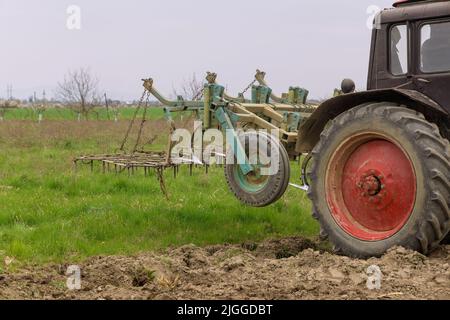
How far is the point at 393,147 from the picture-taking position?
207 inches

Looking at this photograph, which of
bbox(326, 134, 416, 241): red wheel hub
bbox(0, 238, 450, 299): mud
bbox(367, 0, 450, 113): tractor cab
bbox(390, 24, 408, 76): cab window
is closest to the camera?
bbox(0, 238, 450, 299): mud

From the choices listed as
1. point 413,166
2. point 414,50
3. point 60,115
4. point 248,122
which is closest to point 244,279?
point 413,166

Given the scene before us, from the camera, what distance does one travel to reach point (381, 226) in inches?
210

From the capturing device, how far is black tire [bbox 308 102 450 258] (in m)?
4.73

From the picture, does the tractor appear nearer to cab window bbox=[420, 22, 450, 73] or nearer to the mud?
cab window bbox=[420, 22, 450, 73]

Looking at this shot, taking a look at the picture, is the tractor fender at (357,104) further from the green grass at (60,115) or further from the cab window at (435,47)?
the green grass at (60,115)

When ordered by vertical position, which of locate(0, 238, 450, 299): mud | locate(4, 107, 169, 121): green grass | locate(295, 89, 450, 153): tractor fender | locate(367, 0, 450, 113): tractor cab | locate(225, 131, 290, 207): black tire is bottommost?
locate(0, 238, 450, 299): mud

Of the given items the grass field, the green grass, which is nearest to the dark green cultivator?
the grass field

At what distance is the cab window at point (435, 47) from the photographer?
5328 millimetres

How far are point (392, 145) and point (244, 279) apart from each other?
172 centimetres

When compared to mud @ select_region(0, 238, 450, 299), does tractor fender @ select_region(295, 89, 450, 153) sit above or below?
above

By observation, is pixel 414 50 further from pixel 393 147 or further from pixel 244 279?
pixel 244 279
